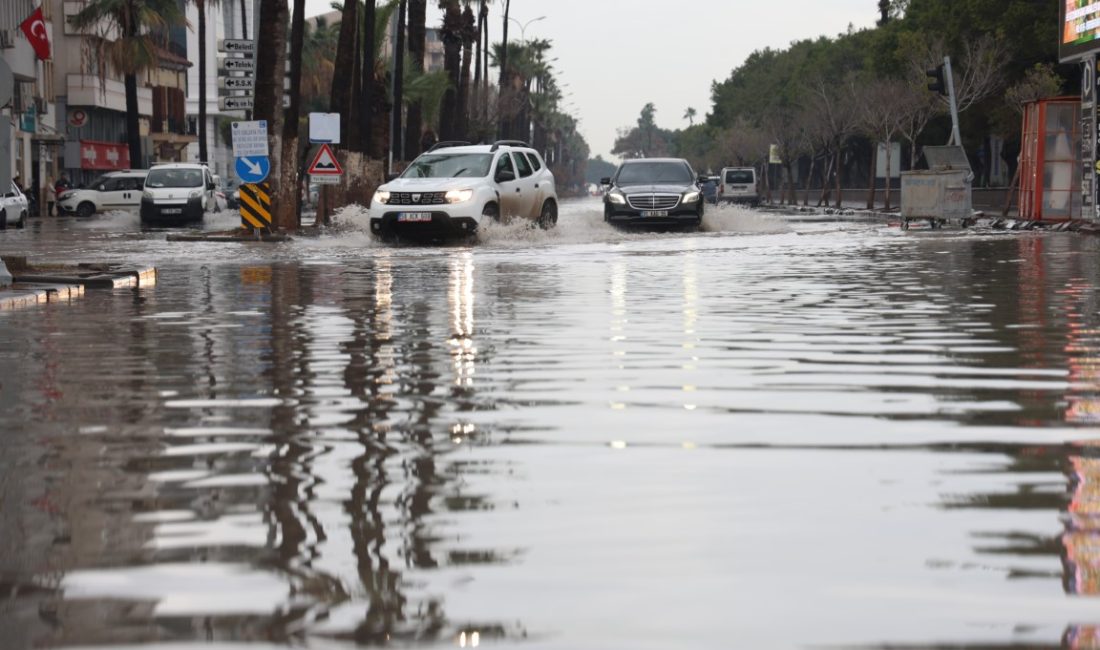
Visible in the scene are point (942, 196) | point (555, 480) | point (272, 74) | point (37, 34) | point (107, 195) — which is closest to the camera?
point (555, 480)

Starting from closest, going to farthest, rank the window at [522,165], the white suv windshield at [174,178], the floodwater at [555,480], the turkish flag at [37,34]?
1. the floodwater at [555,480]
2. the window at [522,165]
3. the white suv windshield at [174,178]
4. the turkish flag at [37,34]

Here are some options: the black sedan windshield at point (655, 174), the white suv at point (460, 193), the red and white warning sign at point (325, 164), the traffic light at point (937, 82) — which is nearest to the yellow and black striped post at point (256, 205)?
the white suv at point (460, 193)

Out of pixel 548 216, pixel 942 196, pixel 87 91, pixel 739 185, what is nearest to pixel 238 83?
pixel 548 216

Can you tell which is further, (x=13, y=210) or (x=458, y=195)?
(x=13, y=210)

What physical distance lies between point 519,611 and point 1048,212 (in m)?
38.9

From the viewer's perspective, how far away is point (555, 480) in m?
6.26

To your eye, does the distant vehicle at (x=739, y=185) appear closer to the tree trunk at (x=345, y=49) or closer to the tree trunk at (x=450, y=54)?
the tree trunk at (x=450, y=54)

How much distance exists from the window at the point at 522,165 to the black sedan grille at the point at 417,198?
8.02 feet

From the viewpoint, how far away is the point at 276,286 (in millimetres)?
19141

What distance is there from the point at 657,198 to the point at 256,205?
7.47 m

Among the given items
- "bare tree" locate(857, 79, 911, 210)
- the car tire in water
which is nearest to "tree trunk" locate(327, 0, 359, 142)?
the car tire in water

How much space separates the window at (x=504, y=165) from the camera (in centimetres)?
3123

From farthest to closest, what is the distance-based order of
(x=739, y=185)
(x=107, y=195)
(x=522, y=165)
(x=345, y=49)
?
(x=739, y=185) → (x=107, y=195) → (x=345, y=49) → (x=522, y=165)

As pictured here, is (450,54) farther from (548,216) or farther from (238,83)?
(548,216)
